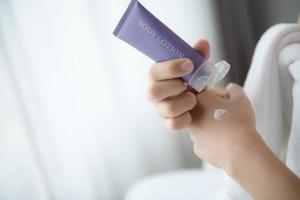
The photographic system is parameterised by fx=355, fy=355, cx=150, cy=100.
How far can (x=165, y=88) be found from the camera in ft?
1.59

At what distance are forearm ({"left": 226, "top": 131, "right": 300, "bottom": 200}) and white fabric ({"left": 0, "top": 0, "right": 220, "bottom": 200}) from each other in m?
0.61

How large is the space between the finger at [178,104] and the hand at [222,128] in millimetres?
29

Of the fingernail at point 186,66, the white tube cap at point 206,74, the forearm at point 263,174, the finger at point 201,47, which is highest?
the finger at point 201,47

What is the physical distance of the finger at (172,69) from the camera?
46 cm

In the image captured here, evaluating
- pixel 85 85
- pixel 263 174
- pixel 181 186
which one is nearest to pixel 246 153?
pixel 263 174

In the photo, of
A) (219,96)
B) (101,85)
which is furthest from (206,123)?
(101,85)

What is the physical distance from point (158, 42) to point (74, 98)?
0.58 metres

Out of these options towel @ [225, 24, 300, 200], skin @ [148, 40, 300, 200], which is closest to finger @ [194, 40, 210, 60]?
skin @ [148, 40, 300, 200]

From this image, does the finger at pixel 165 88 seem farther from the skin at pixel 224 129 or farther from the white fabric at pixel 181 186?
the white fabric at pixel 181 186

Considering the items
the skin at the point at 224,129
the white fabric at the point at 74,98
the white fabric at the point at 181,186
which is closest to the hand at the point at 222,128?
the skin at the point at 224,129

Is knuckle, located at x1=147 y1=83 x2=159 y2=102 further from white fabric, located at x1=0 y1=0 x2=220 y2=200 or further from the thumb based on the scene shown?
white fabric, located at x1=0 y1=0 x2=220 y2=200

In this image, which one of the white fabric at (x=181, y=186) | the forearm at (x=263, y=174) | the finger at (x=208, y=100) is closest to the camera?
the forearm at (x=263, y=174)

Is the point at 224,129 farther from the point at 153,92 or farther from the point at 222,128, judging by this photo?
the point at 153,92

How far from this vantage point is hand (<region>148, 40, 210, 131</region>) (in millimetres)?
465
